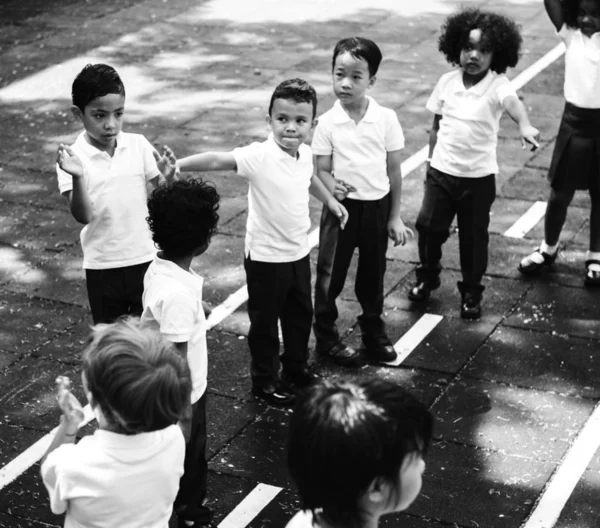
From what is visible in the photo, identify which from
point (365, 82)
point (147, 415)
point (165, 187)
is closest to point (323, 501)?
point (147, 415)

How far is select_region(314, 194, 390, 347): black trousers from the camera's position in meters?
6.05

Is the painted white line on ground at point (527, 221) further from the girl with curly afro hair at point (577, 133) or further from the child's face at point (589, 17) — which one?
the child's face at point (589, 17)

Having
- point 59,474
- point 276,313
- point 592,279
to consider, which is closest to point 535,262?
point 592,279

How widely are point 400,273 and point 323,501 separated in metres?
4.78

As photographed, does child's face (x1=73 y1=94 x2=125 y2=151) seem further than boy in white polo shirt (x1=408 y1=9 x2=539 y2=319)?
No

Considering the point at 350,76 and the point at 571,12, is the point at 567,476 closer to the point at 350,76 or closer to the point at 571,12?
the point at 350,76

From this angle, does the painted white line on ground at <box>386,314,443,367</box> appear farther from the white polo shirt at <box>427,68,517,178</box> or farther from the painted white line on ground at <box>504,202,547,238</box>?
the painted white line on ground at <box>504,202,547,238</box>

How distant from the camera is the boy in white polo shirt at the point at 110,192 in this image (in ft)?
16.3

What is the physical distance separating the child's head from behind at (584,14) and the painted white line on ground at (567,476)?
97.2 inches

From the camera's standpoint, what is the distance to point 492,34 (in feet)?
20.7

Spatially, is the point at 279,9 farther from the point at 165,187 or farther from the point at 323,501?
the point at 323,501

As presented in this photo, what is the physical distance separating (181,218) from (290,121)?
4.26 feet

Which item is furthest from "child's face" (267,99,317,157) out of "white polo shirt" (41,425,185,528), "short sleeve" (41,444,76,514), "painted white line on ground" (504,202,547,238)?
"painted white line on ground" (504,202,547,238)

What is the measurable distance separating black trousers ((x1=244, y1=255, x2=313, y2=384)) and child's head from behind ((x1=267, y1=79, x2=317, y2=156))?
630mm
